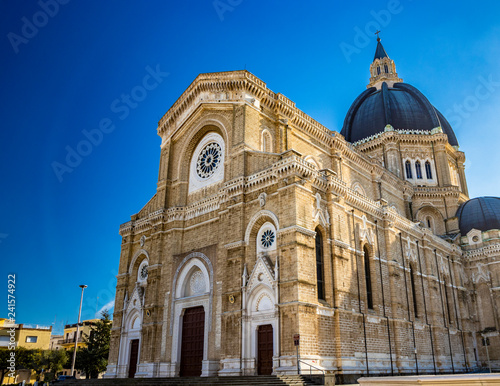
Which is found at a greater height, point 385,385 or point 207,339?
point 207,339

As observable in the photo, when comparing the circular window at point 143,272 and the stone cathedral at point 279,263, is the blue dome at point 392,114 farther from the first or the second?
the circular window at point 143,272

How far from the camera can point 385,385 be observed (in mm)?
11031

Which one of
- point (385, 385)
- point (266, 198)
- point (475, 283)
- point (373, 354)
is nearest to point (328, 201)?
point (266, 198)

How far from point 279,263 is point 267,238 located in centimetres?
212

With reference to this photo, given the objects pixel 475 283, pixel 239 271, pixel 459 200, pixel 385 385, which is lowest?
pixel 385 385

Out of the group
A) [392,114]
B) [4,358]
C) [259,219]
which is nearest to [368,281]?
[259,219]

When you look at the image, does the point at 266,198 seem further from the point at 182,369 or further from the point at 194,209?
the point at 182,369

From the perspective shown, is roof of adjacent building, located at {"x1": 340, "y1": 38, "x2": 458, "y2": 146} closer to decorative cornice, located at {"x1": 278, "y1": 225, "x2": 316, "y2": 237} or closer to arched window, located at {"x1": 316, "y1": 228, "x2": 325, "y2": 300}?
arched window, located at {"x1": 316, "y1": 228, "x2": 325, "y2": 300}

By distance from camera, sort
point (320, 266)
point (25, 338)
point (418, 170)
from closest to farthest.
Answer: point (320, 266) → point (418, 170) → point (25, 338)

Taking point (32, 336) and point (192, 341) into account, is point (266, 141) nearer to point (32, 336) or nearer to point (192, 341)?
point (192, 341)

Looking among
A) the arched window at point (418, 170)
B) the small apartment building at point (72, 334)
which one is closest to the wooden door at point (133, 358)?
the arched window at point (418, 170)

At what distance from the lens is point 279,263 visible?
24.1m

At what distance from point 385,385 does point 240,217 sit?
55.7 feet

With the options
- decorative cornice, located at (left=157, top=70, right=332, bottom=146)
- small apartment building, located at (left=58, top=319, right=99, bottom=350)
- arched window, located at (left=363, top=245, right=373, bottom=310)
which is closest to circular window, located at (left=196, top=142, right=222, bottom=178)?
decorative cornice, located at (left=157, top=70, right=332, bottom=146)
